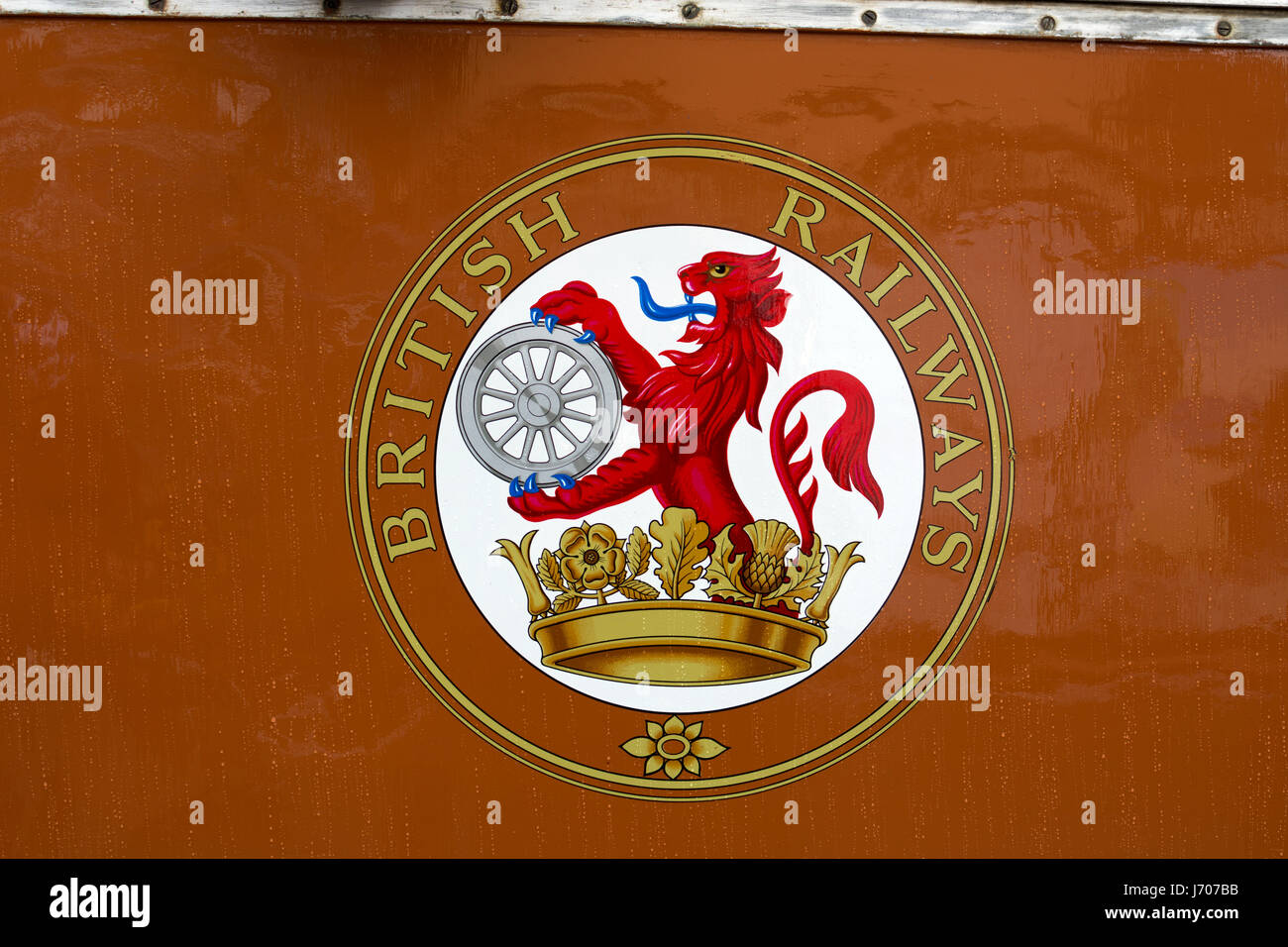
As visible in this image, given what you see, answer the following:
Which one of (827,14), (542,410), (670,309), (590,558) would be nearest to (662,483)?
(590,558)

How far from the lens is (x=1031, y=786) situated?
293 centimetres

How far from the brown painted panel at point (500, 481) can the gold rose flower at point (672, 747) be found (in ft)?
0.15

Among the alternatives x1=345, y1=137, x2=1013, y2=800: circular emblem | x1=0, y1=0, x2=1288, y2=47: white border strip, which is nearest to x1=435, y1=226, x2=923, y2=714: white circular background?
x1=345, y1=137, x2=1013, y2=800: circular emblem

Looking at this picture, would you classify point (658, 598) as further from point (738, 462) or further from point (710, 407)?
point (710, 407)

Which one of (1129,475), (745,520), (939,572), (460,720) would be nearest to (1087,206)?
(1129,475)

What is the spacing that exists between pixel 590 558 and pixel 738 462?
1.68 feet

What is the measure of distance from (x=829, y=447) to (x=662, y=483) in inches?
19.7

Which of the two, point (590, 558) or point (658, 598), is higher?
point (590, 558)

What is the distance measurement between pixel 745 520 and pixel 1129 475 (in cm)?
117

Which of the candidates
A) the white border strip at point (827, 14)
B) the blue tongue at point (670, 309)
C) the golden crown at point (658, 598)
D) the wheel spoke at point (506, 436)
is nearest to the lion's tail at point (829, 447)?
the golden crown at point (658, 598)

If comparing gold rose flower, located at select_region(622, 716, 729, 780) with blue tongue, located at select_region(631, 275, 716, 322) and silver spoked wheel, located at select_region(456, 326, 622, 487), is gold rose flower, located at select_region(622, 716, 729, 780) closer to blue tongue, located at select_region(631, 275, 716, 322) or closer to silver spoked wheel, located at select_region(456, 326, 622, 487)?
silver spoked wheel, located at select_region(456, 326, 622, 487)

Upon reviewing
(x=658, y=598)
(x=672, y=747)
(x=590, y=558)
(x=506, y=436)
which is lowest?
(x=672, y=747)

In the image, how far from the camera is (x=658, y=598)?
2859 millimetres

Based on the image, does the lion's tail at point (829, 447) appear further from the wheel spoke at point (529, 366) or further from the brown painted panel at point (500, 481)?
the wheel spoke at point (529, 366)
